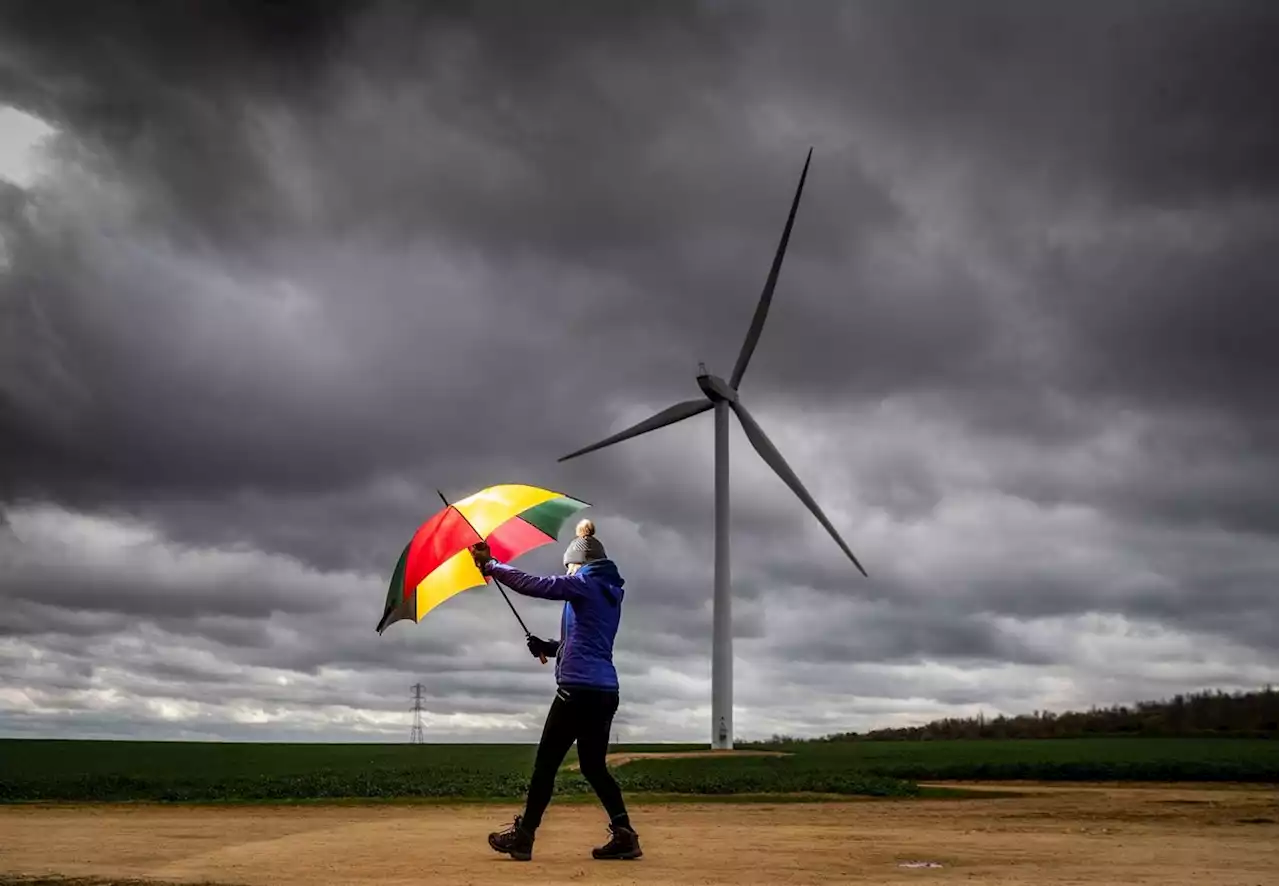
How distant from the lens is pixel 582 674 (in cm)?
1279

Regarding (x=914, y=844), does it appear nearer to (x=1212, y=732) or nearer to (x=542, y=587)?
(x=542, y=587)

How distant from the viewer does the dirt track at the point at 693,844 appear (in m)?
12.6

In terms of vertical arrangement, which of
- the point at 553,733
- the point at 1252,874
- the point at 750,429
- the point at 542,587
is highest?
the point at 750,429

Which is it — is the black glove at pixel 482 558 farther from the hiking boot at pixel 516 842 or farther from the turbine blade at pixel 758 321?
the turbine blade at pixel 758 321

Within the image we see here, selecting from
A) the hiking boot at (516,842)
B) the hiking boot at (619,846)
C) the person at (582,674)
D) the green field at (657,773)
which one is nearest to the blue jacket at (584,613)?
the person at (582,674)

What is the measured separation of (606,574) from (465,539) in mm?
1557

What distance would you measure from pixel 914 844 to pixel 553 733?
5937 mm

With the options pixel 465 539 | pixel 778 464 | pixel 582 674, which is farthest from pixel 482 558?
pixel 778 464

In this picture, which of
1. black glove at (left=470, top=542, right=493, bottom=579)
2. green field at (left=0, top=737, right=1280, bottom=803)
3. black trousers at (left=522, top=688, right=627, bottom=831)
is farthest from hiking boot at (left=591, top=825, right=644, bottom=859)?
green field at (left=0, top=737, right=1280, bottom=803)

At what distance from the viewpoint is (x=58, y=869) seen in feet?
43.1

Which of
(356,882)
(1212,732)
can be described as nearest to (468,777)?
(356,882)

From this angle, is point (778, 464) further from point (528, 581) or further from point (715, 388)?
point (528, 581)

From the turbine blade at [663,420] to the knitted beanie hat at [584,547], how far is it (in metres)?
37.3

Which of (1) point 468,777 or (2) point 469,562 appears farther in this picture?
(1) point 468,777
